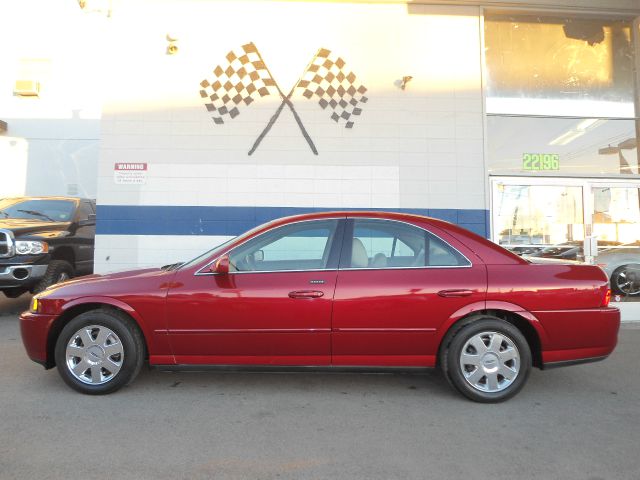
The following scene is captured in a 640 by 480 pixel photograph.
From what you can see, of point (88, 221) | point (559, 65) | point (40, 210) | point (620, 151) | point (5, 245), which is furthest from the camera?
point (88, 221)

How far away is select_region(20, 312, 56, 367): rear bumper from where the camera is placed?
4.11 metres

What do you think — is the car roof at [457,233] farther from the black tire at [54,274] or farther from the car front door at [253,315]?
the black tire at [54,274]

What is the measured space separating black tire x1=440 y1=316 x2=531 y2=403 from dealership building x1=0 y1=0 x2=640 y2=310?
4.20 metres

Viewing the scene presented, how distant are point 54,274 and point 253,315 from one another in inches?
214

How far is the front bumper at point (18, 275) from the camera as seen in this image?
7.21 metres

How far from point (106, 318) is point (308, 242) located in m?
1.84

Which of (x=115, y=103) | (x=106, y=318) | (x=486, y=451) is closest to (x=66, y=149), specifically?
(x=115, y=103)

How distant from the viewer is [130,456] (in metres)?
3.06

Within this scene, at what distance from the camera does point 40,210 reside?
A: 29.0 feet

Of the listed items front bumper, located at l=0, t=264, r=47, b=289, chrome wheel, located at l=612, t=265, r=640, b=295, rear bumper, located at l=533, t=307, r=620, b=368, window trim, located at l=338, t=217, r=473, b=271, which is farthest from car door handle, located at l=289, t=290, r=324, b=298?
chrome wheel, located at l=612, t=265, r=640, b=295

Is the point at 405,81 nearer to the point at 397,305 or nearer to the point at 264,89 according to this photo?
the point at 264,89

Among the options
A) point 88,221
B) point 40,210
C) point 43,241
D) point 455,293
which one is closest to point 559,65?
point 455,293

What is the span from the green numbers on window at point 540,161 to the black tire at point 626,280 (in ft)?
6.59

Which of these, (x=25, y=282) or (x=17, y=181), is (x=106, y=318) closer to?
(x=25, y=282)
